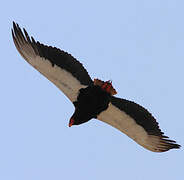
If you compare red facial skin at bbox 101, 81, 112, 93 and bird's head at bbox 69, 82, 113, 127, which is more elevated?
red facial skin at bbox 101, 81, 112, 93

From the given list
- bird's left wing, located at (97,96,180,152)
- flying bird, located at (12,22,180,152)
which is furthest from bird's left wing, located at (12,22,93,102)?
bird's left wing, located at (97,96,180,152)

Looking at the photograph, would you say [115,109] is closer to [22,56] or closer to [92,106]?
[92,106]

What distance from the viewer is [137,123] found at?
20.9m

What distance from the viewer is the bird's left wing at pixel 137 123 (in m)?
20.8

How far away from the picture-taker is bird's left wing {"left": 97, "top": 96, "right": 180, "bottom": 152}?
819 inches

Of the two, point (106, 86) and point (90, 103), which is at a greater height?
point (106, 86)

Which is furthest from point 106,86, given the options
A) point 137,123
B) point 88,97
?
point 137,123

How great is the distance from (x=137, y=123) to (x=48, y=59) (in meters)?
2.30

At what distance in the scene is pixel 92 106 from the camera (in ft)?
67.9

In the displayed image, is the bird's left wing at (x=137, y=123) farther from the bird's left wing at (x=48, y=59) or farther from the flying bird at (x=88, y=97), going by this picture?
the bird's left wing at (x=48, y=59)

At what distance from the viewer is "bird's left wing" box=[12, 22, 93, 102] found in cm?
2041

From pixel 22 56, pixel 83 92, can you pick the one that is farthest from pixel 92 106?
pixel 22 56

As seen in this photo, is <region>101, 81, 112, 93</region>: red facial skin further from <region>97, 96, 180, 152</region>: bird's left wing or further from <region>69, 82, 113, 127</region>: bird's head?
<region>97, 96, 180, 152</region>: bird's left wing

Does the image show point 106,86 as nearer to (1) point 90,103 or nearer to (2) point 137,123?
(1) point 90,103
